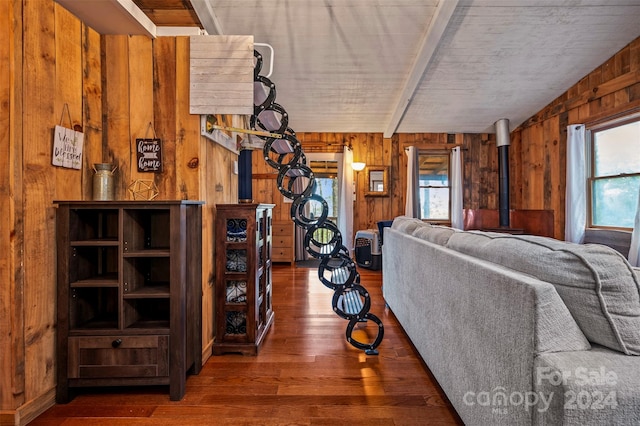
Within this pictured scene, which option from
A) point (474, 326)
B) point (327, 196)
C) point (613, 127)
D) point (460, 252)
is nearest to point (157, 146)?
point (460, 252)

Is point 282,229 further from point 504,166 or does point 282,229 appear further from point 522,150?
point 522,150

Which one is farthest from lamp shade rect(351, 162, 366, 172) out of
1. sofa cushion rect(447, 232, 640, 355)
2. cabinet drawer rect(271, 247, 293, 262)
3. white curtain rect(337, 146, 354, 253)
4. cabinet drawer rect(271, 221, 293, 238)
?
sofa cushion rect(447, 232, 640, 355)

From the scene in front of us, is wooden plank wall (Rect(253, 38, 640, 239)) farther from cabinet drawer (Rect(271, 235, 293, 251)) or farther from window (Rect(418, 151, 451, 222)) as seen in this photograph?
cabinet drawer (Rect(271, 235, 293, 251))

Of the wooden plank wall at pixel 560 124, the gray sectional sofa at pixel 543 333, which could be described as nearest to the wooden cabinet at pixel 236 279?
the gray sectional sofa at pixel 543 333

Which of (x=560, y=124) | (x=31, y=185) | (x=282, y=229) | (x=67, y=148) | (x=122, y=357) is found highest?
(x=560, y=124)

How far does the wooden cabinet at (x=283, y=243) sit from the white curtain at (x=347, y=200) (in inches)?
41.4

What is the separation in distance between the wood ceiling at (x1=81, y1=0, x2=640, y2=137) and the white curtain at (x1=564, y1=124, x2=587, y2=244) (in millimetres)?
852

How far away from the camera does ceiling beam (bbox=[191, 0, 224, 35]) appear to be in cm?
286

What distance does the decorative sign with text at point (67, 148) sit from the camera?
64.6 inches

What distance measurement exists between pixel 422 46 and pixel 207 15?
2.27 m

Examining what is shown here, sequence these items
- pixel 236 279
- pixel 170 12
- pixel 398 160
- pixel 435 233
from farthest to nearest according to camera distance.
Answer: pixel 398 160, pixel 170 12, pixel 236 279, pixel 435 233

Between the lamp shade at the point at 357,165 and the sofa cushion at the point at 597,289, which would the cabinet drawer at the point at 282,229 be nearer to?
the lamp shade at the point at 357,165

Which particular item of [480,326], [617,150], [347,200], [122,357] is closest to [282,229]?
[347,200]

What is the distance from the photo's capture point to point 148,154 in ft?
6.51
